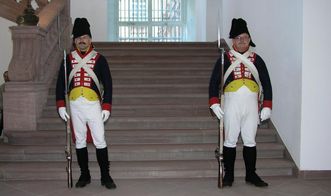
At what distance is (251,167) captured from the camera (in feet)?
14.1

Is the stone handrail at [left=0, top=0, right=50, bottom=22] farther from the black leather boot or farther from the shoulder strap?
the black leather boot

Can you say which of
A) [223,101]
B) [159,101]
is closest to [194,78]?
[159,101]

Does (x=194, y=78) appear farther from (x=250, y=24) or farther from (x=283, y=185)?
(x=283, y=185)

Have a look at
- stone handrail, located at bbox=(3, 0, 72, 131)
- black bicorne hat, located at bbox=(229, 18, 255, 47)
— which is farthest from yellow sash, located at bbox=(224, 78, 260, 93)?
stone handrail, located at bbox=(3, 0, 72, 131)

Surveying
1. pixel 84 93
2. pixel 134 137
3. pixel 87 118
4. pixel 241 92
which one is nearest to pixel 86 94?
pixel 84 93

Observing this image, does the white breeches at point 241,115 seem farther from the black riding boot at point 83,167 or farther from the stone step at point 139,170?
the black riding boot at point 83,167

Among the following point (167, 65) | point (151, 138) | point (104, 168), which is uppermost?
point (167, 65)

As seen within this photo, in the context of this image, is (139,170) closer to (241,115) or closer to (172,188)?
(172,188)

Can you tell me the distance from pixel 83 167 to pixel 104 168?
25 centimetres

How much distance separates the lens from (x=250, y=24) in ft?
21.9

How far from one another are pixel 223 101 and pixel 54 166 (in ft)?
6.90

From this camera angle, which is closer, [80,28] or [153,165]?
[80,28]

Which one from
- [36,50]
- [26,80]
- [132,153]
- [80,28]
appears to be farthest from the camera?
[36,50]

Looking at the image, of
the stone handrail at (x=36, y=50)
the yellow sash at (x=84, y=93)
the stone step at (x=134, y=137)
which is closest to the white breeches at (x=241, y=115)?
the stone step at (x=134, y=137)
